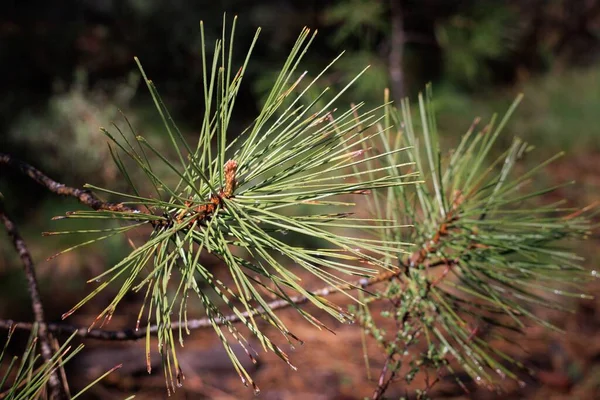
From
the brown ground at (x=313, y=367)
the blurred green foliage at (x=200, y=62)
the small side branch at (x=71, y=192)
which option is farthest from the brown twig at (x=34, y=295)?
the blurred green foliage at (x=200, y=62)

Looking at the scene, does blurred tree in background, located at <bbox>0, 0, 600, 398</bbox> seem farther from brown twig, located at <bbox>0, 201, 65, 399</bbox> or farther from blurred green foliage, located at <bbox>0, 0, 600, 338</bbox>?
brown twig, located at <bbox>0, 201, 65, 399</bbox>

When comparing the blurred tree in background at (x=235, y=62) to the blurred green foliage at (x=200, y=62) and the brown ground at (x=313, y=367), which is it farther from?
the brown ground at (x=313, y=367)

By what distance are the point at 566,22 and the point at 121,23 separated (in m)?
3.06

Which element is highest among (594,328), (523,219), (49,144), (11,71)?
(11,71)

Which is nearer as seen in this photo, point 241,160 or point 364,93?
point 241,160

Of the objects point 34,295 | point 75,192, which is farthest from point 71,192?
point 34,295

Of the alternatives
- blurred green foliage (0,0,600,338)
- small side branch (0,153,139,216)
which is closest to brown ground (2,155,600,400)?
blurred green foliage (0,0,600,338)

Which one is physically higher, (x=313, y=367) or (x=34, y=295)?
(x=34, y=295)

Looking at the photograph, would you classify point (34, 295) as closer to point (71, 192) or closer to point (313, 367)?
point (71, 192)

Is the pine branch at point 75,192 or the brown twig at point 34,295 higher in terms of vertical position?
the pine branch at point 75,192

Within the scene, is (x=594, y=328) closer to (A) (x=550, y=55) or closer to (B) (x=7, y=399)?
(B) (x=7, y=399)

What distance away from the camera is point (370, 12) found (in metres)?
3.03

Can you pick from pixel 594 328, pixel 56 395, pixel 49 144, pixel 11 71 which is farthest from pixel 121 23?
pixel 56 395

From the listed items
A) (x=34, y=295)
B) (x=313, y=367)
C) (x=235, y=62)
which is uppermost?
(x=235, y=62)
